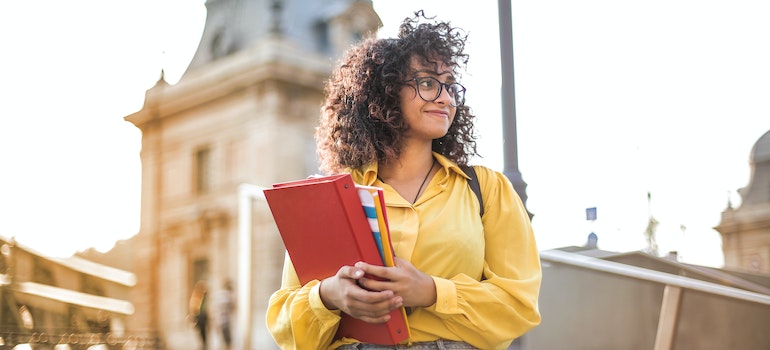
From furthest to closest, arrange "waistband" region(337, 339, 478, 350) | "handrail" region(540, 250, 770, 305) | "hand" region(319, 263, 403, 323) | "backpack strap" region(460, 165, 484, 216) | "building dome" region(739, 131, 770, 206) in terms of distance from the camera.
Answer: "building dome" region(739, 131, 770, 206) < "handrail" region(540, 250, 770, 305) < "backpack strap" region(460, 165, 484, 216) < "waistband" region(337, 339, 478, 350) < "hand" region(319, 263, 403, 323)

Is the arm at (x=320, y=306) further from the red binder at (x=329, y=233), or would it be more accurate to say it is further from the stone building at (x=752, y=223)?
the stone building at (x=752, y=223)

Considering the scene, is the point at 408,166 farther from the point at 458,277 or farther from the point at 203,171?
the point at 203,171

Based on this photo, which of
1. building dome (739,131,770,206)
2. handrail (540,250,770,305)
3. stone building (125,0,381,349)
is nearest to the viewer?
handrail (540,250,770,305)

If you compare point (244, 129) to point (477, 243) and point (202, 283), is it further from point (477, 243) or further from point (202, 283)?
point (477, 243)

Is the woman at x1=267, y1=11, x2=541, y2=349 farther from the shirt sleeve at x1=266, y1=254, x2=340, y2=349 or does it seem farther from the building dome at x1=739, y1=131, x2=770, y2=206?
the building dome at x1=739, y1=131, x2=770, y2=206

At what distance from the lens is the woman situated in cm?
153

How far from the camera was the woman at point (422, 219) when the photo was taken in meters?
1.53

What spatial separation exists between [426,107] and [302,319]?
55 cm

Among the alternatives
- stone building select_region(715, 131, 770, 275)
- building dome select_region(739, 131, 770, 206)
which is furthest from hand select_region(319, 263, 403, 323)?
building dome select_region(739, 131, 770, 206)

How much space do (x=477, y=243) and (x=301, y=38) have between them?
194 inches

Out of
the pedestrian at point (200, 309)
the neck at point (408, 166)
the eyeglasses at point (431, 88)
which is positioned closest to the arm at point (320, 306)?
the neck at point (408, 166)

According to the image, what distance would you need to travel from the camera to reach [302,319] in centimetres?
160

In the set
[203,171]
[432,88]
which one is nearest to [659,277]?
[432,88]

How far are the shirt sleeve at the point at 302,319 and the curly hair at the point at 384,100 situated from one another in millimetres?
360
